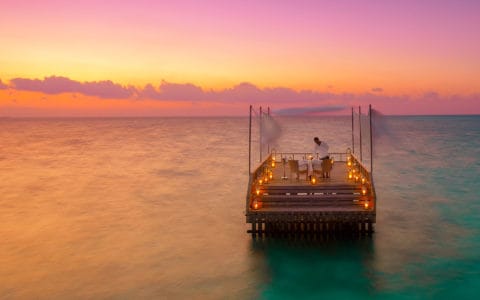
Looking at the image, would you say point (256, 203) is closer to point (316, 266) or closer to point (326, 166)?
point (316, 266)

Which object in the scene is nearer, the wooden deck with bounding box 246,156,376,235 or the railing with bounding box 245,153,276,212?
the wooden deck with bounding box 246,156,376,235

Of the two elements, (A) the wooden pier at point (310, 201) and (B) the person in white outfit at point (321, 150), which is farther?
(B) the person in white outfit at point (321, 150)

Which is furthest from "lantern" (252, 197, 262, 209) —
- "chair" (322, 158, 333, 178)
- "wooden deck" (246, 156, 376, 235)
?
"chair" (322, 158, 333, 178)

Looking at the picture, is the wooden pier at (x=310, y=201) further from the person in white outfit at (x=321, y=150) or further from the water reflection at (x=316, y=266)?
the water reflection at (x=316, y=266)

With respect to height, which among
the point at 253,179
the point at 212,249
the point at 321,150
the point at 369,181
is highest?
the point at 321,150

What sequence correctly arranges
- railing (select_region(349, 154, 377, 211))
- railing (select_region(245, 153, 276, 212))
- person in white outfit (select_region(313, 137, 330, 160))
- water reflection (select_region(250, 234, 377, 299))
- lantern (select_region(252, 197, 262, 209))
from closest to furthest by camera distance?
water reflection (select_region(250, 234, 377, 299)) < railing (select_region(349, 154, 377, 211)) < railing (select_region(245, 153, 276, 212)) < lantern (select_region(252, 197, 262, 209)) < person in white outfit (select_region(313, 137, 330, 160))

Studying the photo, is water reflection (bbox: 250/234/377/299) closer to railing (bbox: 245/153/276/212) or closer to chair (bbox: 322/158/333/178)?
railing (bbox: 245/153/276/212)

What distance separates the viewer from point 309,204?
1967 centimetres

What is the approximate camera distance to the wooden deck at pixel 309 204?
18.9 metres

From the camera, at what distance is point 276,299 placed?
16.0 meters

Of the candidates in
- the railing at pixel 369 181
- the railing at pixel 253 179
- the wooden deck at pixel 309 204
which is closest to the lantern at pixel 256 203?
the wooden deck at pixel 309 204

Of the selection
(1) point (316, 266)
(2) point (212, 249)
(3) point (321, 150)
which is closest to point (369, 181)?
(3) point (321, 150)

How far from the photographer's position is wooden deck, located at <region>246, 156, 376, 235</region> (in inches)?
744

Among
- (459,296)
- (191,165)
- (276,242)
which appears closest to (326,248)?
(276,242)
